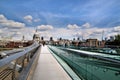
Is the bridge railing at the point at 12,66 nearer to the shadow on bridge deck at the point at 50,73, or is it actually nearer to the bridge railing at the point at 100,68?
the bridge railing at the point at 100,68

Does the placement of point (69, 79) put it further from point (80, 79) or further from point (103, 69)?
point (103, 69)

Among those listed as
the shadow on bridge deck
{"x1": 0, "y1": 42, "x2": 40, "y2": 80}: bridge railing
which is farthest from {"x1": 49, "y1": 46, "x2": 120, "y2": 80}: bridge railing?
{"x1": 0, "y1": 42, "x2": 40, "y2": 80}: bridge railing

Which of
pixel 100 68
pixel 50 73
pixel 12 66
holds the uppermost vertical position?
pixel 12 66

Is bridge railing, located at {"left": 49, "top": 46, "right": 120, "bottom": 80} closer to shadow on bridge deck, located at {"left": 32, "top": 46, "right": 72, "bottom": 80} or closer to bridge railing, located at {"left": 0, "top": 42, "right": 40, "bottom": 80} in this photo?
shadow on bridge deck, located at {"left": 32, "top": 46, "right": 72, "bottom": 80}

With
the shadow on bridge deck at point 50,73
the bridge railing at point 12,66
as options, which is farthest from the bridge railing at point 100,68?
the bridge railing at point 12,66

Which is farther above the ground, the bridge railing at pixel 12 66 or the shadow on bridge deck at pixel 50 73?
the bridge railing at pixel 12 66

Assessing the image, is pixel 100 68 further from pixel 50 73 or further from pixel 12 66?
pixel 50 73

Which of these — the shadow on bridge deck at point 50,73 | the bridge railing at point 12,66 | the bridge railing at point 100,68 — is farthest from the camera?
the shadow on bridge deck at point 50,73

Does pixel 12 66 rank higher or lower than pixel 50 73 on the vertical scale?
higher

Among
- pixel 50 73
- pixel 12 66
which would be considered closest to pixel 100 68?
pixel 12 66

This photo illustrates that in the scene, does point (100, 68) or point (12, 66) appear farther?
point (100, 68)

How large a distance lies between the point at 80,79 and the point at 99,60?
2.16m

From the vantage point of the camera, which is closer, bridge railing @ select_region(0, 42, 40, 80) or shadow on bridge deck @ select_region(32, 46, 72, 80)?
bridge railing @ select_region(0, 42, 40, 80)

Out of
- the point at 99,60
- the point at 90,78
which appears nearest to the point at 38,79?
the point at 90,78
